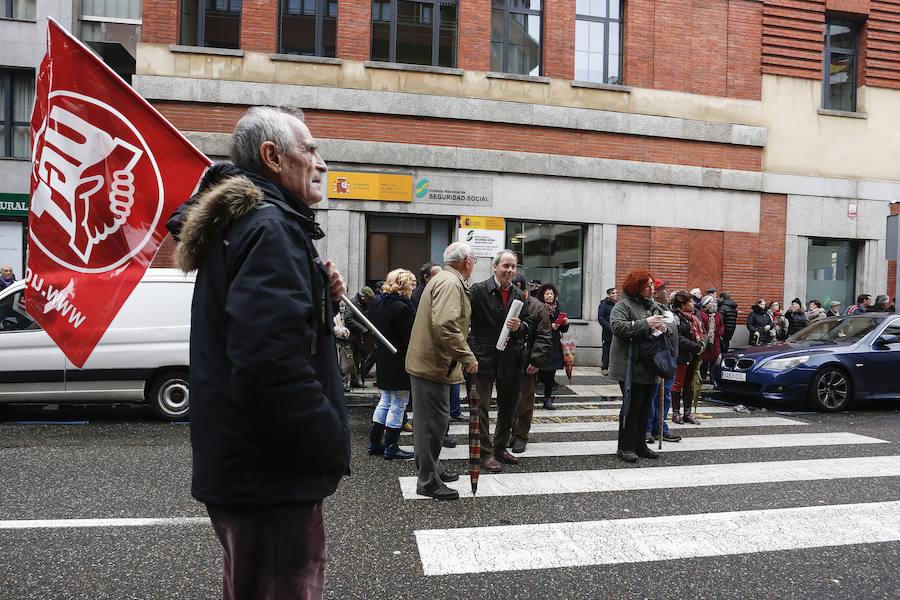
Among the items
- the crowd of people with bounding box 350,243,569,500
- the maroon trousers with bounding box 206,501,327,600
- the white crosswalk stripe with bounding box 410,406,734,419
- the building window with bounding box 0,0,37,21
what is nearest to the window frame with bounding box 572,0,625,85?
the white crosswalk stripe with bounding box 410,406,734,419

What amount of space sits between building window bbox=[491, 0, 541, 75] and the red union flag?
1309cm

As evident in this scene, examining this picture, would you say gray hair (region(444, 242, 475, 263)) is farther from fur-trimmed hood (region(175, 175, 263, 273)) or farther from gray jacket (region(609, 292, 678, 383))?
fur-trimmed hood (region(175, 175, 263, 273))

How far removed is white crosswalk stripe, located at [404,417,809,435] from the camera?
7969 mm

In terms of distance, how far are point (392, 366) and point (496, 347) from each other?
1.04 meters

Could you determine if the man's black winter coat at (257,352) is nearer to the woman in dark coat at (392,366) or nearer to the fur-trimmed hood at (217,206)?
the fur-trimmed hood at (217,206)

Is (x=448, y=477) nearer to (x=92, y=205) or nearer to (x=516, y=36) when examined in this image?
(x=92, y=205)

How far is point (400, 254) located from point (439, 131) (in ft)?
9.59

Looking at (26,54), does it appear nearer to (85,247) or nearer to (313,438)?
(85,247)

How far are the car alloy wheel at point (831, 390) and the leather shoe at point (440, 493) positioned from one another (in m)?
7.00

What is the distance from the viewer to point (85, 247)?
316 cm

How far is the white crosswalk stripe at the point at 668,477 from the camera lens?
5.34 metres

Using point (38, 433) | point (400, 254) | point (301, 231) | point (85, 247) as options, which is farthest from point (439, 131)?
point (301, 231)

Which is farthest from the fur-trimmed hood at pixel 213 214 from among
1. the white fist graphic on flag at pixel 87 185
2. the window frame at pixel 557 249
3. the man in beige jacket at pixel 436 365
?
the window frame at pixel 557 249

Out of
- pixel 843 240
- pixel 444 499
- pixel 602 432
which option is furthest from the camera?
pixel 843 240
